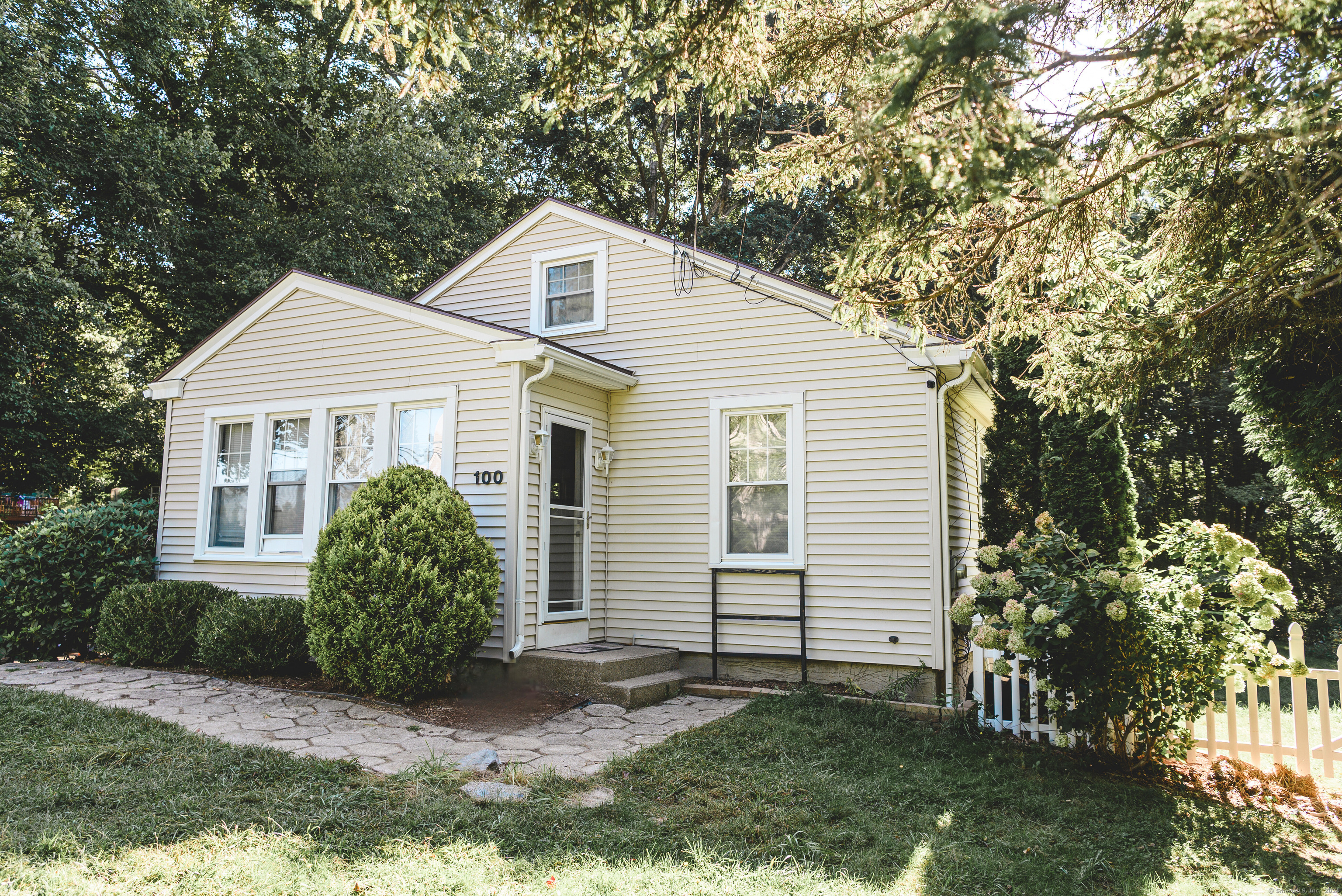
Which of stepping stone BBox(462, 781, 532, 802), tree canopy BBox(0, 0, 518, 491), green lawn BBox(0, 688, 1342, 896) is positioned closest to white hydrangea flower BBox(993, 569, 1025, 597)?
green lawn BBox(0, 688, 1342, 896)

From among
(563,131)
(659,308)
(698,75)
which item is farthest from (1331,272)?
(563,131)

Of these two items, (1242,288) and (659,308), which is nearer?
(1242,288)

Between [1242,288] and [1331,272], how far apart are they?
1.76 feet

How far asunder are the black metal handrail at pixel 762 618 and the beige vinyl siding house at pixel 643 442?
5cm

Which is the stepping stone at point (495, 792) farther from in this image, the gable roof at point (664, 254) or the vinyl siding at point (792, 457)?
the gable roof at point (664, 254)

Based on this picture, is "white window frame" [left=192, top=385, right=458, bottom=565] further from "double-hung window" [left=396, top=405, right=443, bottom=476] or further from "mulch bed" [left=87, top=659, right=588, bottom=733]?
"mulch bed" [left=87, top=659, right=588, bottom=733]

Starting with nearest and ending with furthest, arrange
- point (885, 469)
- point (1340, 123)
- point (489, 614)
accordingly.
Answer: point (1340, 123) < point (489, 614) < point (885, 469)

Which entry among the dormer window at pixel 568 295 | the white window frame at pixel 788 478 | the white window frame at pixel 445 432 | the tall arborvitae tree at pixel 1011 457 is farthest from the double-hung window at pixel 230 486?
the tall arborvitae tree at pixel 1011 457

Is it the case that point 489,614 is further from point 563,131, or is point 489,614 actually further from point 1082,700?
point 563,131

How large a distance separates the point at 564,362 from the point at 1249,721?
632 cm

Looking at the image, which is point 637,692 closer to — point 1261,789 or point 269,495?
point 1261,789

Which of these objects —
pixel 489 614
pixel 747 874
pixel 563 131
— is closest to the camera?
pixel 747 874

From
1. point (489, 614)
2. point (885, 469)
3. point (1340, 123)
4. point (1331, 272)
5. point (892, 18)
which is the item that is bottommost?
point (489, 614)

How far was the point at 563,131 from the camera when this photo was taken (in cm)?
1973
